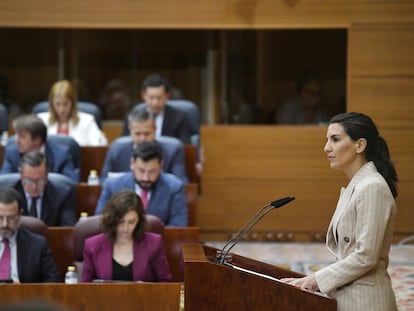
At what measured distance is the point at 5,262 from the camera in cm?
545

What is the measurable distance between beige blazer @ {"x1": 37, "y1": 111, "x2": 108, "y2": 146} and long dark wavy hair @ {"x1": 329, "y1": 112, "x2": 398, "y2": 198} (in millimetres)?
4960

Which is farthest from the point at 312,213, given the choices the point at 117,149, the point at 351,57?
the point at 117,149

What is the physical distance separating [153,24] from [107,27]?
0.43m

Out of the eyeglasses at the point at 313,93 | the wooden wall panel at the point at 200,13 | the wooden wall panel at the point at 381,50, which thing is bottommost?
the eyeglasses at the point at 313,93

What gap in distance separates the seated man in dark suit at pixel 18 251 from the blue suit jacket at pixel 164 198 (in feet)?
3.63

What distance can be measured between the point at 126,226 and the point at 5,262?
72 centimetres

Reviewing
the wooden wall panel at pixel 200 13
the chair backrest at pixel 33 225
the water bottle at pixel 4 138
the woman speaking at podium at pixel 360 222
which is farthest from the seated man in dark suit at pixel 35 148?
the woman speaking at podium at pixel 360 222

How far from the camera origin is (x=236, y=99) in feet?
29.8

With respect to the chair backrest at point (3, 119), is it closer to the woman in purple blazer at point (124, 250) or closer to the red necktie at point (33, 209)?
the red necktie at point (33, 209)

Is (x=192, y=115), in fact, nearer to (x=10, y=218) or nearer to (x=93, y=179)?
(x=93, y=179)

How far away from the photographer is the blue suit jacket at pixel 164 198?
6656 millimetres

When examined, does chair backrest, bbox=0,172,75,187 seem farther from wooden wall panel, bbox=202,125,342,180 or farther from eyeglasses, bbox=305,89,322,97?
eyeglasses, bbox=305,89,322,97

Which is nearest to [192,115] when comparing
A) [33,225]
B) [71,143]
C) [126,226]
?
[71,143]

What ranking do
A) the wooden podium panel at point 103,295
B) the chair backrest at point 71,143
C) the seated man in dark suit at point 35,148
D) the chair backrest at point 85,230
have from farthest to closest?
1. the chair backrest at point 71,143
2. the seated man in dark suit at point 35,148
3. the chair backrest at point 85,230
4. the wooden podium panel at point 103,295
